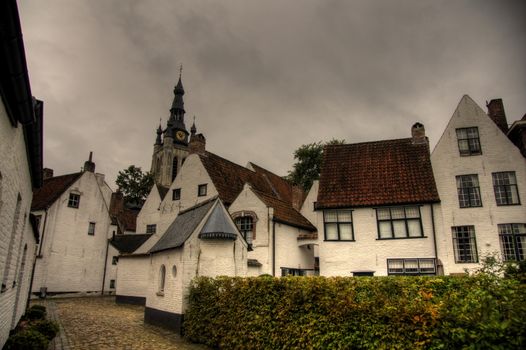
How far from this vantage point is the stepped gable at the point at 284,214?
891 inches

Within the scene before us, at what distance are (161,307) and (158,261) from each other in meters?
2.14

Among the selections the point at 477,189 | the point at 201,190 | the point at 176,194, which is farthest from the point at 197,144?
the point at 477,189

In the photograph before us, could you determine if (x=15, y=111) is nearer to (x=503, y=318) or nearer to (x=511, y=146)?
(x=503, y=318)

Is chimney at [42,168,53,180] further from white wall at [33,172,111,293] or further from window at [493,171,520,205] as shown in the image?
window at [493,171,520,205]

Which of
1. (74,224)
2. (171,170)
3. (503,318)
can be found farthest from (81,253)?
(171,170)

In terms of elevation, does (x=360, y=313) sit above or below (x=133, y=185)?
below

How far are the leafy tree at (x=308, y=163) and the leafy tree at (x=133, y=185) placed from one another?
23997 mm

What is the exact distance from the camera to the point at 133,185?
53031 millimetres

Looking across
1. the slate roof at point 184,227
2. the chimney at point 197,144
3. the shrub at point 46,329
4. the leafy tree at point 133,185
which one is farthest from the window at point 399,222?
the leafy tree at point 133,185

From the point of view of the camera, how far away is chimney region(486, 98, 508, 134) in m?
22.6

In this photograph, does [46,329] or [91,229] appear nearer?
[46,329]

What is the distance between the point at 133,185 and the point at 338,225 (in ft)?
129

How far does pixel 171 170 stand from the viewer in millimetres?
73125

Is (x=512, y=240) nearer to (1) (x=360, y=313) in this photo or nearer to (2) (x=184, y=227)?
(1) (x=360, y=313)
